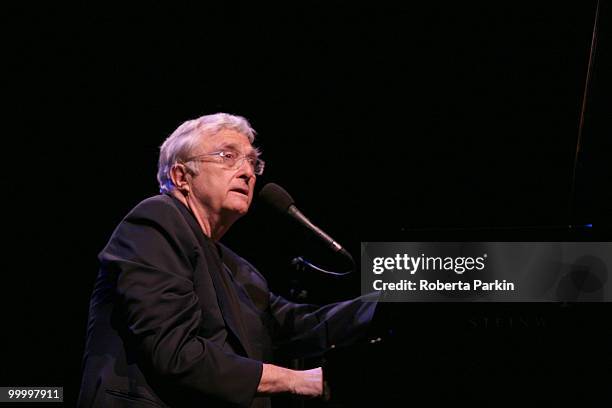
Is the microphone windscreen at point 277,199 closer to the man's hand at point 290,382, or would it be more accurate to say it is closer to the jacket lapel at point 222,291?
the jacket lapel at point 222,291

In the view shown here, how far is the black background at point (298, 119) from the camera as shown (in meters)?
2.97

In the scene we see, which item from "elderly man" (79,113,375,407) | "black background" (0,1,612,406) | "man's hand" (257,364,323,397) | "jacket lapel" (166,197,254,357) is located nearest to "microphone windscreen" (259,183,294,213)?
"elderly man" (79,113,375,407)

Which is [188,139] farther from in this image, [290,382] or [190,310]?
[290,382]

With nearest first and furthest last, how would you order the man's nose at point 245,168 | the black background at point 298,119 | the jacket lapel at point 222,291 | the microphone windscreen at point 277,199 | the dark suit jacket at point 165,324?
the dark suit jacket at point 165,324 → the jacket lapel at point 222,291 → the microphone windscreen at point 277,199 → the man's nose at point 245,168 → the black background at point 298,119

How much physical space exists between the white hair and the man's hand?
741 mm

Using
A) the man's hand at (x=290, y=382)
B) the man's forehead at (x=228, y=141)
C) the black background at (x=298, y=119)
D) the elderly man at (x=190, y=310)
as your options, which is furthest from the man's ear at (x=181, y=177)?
the black background at (x=298, y=119)

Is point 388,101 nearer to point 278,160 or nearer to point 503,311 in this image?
point 278,160

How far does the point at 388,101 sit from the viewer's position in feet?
10.8

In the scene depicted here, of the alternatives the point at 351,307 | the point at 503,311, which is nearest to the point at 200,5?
the point at 351,307

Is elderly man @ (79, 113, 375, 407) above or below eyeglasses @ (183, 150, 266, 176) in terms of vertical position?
below

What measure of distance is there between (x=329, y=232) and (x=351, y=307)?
1111mm

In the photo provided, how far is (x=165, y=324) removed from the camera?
1506 mm

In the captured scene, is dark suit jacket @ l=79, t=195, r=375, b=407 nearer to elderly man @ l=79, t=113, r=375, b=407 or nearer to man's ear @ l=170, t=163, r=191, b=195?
elderly man @ l=79, t=113, r=375, b=407

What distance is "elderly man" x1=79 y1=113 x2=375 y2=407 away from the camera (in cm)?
152
